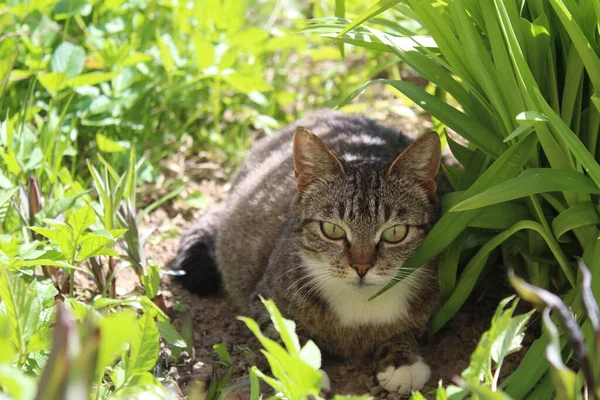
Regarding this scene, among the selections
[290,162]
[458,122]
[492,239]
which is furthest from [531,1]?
[290,162]

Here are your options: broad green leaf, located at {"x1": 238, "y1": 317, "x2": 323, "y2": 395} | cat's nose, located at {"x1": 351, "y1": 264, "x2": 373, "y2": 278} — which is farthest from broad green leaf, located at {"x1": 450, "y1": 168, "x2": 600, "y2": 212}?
broad green leaf, located at {"x1": 238, "y1": 317, "x2": 323, "y2": 395}

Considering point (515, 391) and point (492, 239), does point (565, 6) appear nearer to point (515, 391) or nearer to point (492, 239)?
point (492, 239)

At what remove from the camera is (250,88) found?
11.8 ft

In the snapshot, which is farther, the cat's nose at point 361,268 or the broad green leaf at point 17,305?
the cat's nose at point 361,268

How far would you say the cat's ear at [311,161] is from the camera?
2518 millimetres

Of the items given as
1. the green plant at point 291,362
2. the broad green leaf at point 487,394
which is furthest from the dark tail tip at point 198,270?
the broad green leaf at point 487,394

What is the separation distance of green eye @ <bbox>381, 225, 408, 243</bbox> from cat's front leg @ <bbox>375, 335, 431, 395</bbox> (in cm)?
35

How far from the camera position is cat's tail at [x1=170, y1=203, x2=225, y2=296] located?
10.4ft

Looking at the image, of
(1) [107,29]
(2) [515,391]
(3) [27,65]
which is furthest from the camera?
(1) [107,29]

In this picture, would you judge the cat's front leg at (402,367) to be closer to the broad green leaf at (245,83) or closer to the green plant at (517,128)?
the green plant at (517,128)

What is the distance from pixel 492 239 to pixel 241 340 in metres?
1.03

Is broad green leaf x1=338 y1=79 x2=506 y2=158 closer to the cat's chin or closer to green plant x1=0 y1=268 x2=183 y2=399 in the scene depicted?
the cat's chin

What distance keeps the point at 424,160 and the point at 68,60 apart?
5.70ft

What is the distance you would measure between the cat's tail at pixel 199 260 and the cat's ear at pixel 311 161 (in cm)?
77
